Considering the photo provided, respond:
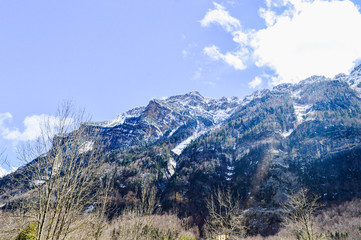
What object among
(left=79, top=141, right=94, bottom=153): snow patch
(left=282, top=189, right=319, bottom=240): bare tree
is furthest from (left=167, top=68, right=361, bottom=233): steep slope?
(left=79, top=141, right=94, bottom=153): snow patch

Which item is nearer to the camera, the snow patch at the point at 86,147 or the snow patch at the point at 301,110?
the snow patch at the point at 86,147

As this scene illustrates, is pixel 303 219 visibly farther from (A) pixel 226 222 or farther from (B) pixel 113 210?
(B) pixel 113 210

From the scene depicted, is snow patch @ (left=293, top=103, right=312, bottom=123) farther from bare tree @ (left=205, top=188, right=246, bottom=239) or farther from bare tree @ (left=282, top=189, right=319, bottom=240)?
bare tree @ (left=282, top=189, right=319, bottom=240)

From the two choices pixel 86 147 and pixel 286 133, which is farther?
pixel 286 133

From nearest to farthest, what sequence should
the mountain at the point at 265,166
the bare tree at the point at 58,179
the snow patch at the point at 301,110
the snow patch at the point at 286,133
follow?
the bare tree at the point at 58,179 → the mountain at the point at 265,166 → the snow patch at the point at 286,133 → the snow patch at the point at 301,110

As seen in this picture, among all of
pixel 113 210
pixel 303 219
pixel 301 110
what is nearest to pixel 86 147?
pixel 303 219

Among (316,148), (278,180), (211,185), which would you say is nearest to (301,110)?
(316,148)

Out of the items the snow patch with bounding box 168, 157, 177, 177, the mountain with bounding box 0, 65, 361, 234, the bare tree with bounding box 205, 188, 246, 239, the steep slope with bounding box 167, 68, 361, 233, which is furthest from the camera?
the snow patch with bounding box 168, 157, 177, 177

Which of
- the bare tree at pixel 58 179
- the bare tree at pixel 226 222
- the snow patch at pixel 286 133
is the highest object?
the snow patch at pixel 286 133

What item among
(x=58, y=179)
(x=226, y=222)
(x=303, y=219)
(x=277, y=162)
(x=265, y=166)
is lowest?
(x=303, y=219)

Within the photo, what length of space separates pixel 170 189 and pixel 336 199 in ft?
232

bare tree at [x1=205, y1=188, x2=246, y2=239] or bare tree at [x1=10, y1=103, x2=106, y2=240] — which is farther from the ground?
bare tree at [x1=10, y1=103, x2=106, y2=240]

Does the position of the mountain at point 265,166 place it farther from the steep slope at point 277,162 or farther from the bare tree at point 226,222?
the bare tree at point 226,222

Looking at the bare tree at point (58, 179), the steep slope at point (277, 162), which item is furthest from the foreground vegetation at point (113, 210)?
the steep slope at point (277, 162)
